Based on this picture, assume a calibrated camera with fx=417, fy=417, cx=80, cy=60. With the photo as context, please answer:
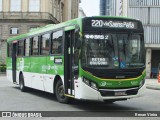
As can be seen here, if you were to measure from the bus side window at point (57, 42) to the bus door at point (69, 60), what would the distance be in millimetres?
545

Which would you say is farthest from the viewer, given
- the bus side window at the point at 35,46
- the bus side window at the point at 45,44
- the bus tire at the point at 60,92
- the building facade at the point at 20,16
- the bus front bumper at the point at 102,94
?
the building facade at the point at 20,16

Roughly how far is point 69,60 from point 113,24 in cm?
210

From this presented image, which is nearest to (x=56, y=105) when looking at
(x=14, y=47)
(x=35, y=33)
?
(x=35, y=33)

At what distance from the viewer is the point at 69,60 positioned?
1437cm

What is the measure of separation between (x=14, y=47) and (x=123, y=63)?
35.6 feet

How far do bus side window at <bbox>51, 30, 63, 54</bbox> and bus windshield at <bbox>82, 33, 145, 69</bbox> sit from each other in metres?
2.25


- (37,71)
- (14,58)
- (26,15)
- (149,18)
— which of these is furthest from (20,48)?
(26,15)

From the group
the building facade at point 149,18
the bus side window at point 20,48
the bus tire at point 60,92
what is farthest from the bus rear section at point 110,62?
the building facade at point 149,18

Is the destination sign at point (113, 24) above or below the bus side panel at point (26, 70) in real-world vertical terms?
above

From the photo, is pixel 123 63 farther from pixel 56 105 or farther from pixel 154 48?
pixel 154 48

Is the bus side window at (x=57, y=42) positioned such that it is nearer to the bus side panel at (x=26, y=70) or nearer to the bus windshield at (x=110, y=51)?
the bus windshield at (x=110, y=51)

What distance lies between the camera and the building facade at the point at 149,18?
48.0 metres

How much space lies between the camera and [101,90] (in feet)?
41.8

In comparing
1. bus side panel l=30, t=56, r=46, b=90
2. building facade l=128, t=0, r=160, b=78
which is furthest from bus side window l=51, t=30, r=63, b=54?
building facade l=128, t=0, r=160, b=78
